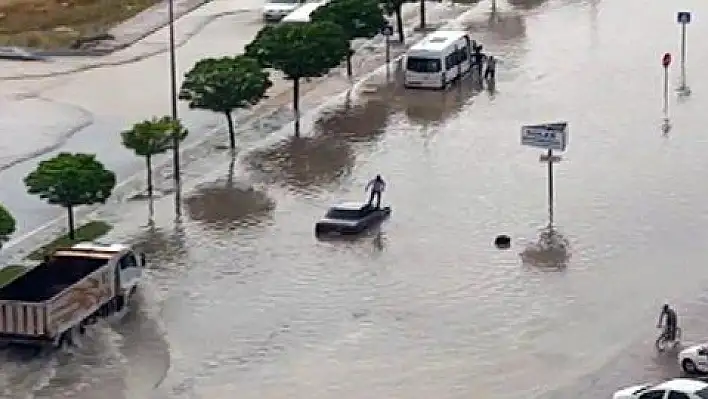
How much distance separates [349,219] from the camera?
1415 inches

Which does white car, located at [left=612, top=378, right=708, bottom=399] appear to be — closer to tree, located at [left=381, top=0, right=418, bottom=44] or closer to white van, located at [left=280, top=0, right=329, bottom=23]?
tree, located at [left=381, top=0, right=418, bottom=44]

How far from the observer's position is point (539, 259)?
34.0 m

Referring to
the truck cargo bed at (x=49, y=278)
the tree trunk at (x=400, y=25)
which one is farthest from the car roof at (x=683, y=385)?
the tree trunk at (x=400, y=25)

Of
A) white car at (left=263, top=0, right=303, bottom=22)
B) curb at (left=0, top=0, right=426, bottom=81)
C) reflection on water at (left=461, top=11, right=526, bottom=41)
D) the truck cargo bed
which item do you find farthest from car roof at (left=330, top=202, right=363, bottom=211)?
white car at (left=263, top=0, right=303, bottom=22)

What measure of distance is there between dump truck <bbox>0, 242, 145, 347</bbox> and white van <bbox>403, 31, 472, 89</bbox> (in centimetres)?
1665

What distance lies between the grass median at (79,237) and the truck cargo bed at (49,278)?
3.18m

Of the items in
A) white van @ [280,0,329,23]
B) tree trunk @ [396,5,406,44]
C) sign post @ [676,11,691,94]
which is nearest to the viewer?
sign post @ [676,11,691,94]

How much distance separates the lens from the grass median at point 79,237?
115 ft

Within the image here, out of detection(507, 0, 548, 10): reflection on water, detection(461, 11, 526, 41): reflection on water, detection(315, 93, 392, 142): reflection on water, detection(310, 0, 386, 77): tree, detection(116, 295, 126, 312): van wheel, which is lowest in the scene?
detection(116, 295, 126, 312): van wheel

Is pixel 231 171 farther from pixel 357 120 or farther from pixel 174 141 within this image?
pixel 357 120

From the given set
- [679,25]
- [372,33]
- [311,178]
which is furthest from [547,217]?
[679,25]

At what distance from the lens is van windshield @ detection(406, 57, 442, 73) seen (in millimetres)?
48031

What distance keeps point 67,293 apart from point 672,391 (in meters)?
10.1

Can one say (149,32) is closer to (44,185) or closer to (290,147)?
(290,147)
